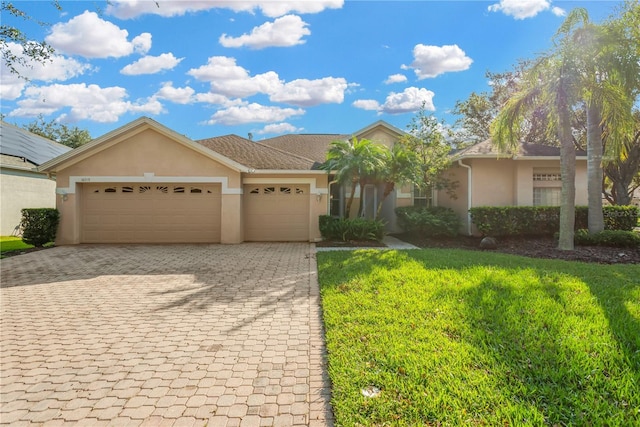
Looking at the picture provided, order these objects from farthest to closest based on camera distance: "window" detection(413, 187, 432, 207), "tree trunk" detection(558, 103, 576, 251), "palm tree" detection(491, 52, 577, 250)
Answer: "window" detection(413, 187, 432, 207) → "tree trunk" detection(558, 103, 576, 251) → "palm tree" detection(491, 52, 577, 250)

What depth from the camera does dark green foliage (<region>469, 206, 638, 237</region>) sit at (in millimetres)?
12680

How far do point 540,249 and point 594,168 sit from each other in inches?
128

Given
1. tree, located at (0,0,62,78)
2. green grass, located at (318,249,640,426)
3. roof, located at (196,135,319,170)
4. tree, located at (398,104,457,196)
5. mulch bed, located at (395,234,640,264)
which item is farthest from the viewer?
tree, located at (398,104,457,196)

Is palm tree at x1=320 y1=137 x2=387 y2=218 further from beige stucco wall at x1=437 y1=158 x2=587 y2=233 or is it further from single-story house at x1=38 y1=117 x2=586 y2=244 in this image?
beige stucco wall at x1=437 y1=158 x2=587 y2=233

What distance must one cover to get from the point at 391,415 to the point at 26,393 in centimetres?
337

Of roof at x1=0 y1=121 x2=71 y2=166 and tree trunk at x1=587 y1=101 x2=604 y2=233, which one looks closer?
tree trunk at x1=587 y1=101 x2=604 y2=233

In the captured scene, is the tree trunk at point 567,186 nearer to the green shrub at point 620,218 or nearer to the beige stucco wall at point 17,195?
the green shrub at point 620,218

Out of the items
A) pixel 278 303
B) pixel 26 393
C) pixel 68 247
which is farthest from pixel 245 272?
pixel 68 247

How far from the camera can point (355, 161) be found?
38.7 ft

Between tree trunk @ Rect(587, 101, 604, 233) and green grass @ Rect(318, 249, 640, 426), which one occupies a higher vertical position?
tree trunk @ Rect(587, 101, 604, 233)

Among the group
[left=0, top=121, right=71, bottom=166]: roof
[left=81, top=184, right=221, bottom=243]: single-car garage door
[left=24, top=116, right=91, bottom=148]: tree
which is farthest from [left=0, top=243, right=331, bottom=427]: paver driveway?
[left=24, top=116, right=91, bottom=148]: tree

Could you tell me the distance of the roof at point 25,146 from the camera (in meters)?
17.9

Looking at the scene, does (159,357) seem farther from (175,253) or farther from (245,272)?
(175,253)

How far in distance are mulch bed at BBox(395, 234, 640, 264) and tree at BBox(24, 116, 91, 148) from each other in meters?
42.1
